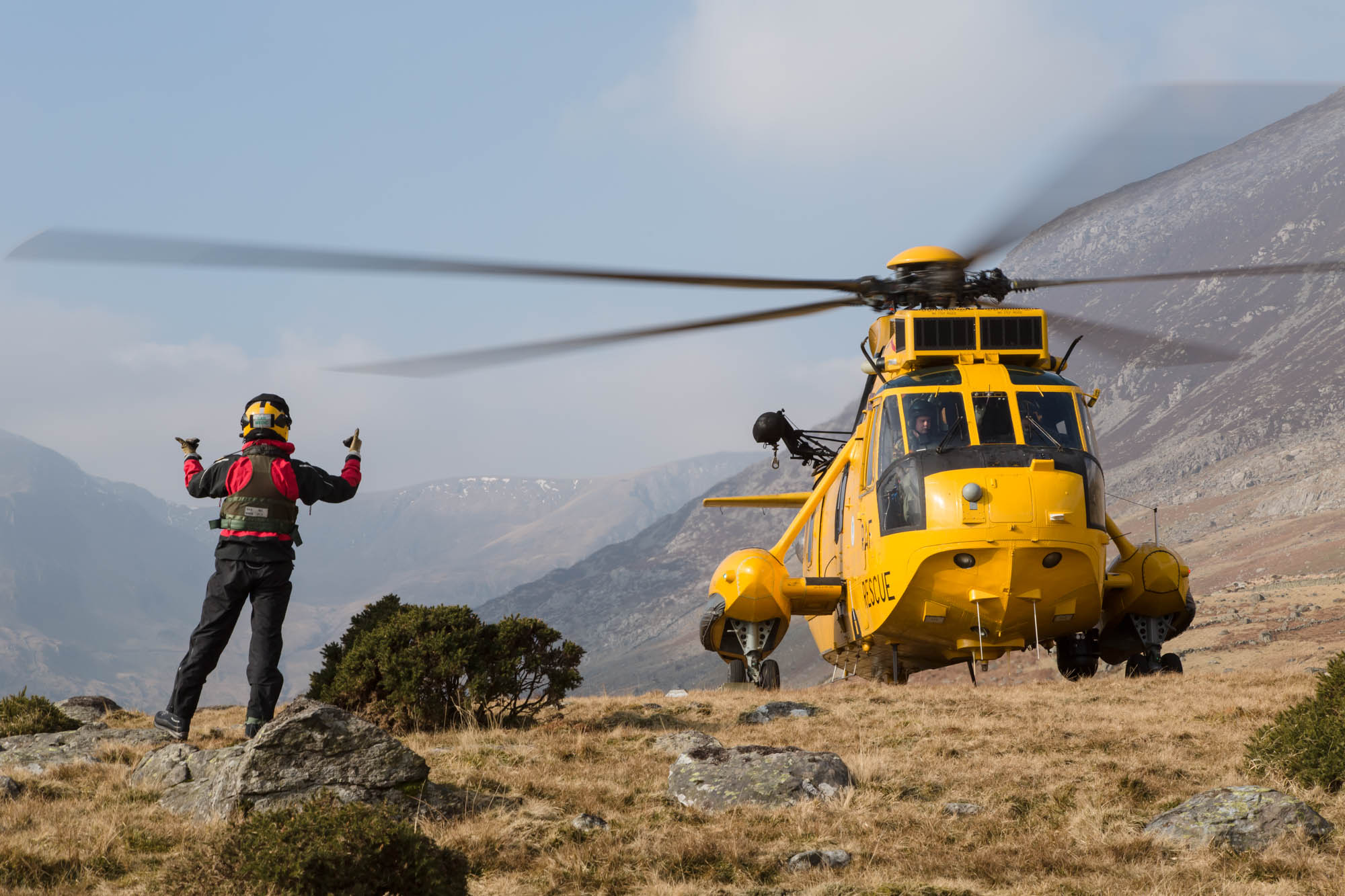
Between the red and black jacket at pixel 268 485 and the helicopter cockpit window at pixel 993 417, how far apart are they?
777 cm

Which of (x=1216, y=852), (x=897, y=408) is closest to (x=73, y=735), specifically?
(x=1216, y=852)

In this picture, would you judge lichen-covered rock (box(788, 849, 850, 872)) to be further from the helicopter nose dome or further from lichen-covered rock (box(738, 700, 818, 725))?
the helicopter nose dome

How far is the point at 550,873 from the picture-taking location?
648 centimetres

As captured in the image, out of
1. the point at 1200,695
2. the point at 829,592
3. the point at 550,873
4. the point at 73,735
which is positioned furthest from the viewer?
the point at 829,592

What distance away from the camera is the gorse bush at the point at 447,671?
1132 centimetres

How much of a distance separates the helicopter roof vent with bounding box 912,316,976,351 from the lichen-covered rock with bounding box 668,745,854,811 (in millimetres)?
7700

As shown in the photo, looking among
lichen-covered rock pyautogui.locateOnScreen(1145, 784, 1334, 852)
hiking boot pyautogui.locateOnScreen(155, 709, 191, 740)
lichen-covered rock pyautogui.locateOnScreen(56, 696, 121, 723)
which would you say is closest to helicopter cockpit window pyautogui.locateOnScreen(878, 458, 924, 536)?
lichen-covered rock pyautogui.locateOnScreen(1145, 784, 1334, 852)

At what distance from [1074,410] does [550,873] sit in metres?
10.4

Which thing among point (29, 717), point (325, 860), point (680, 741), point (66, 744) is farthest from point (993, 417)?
point (29, 717)

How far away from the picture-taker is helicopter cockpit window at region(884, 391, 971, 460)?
1413cm

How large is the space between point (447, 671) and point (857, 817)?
16.2 feet

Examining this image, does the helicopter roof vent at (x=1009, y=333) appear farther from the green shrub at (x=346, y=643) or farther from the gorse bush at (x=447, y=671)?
the green shrub at (x=346, y=643)

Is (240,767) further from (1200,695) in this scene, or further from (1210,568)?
(1210,568)

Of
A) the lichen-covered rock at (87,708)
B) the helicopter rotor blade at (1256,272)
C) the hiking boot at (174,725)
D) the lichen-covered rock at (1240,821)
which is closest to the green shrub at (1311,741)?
the lichen-covered rock at (1240,821)
